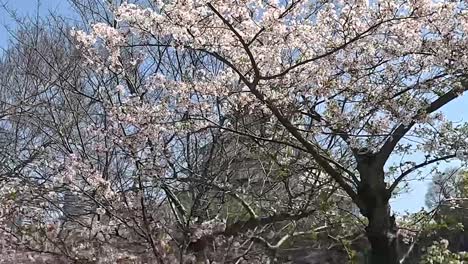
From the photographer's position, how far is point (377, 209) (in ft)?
14.5

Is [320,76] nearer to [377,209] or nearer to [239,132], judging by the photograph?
[239,132]

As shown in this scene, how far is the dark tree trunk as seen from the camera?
14.5 ft

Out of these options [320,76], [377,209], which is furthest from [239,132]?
[377,209]

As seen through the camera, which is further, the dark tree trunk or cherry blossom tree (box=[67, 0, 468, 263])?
the dark tree trunk

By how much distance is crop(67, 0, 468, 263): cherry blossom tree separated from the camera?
3.59 meters

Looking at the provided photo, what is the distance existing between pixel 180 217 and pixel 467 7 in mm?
2947

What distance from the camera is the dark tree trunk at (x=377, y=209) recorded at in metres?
4.41

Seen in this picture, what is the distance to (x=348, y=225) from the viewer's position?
19.4 feet

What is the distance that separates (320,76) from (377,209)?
3.76 ft

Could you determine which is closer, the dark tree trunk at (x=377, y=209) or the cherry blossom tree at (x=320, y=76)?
the cherry blossom tree at (x=320, y=76)

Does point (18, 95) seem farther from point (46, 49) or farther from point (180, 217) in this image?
point (180, 217)

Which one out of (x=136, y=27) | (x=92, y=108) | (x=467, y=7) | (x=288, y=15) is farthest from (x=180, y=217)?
(x=467, y=7)

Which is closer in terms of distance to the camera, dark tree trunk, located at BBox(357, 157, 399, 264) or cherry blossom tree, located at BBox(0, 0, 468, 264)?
cherry blossom tree, located at BBox(0, 0, 468, 264)

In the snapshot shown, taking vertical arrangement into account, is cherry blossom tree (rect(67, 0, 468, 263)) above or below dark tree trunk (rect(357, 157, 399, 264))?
above
